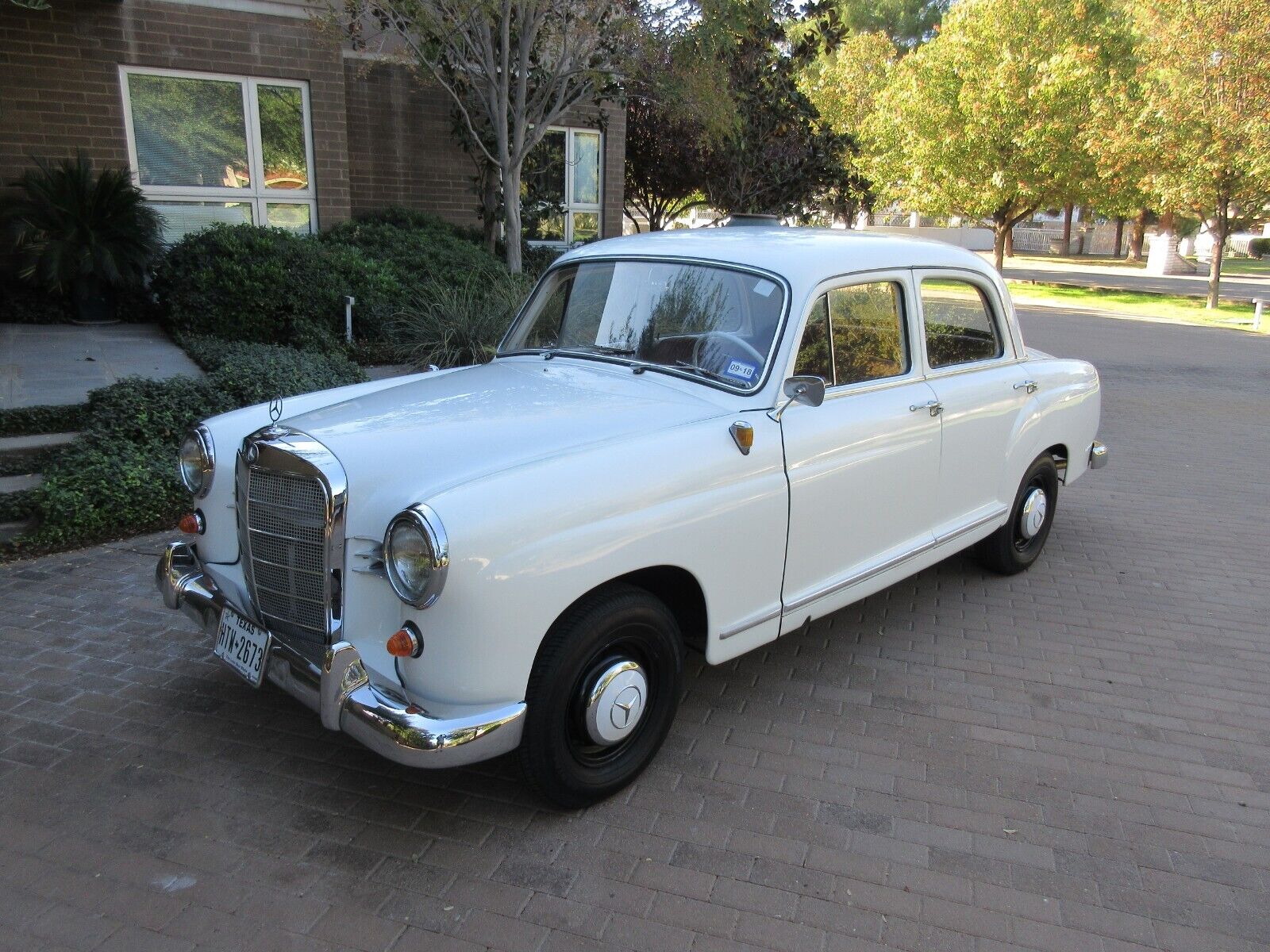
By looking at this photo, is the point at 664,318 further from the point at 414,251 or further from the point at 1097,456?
the point at 414,251

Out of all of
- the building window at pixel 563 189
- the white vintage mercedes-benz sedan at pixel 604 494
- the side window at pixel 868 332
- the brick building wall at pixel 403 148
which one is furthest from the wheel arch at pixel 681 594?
the building window at pixel 563 189

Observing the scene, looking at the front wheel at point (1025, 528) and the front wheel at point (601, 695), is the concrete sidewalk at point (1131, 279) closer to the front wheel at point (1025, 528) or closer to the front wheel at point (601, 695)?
the front wheel at point (1025, 528)

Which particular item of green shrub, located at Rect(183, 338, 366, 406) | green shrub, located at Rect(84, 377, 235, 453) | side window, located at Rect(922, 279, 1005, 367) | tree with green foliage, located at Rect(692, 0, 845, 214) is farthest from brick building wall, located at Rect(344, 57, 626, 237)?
side window, located at Rect(922, 279, 1005, 367)

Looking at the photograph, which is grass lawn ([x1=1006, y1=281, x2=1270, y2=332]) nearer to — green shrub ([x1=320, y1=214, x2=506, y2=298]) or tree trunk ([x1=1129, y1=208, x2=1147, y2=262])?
green shrub ([x1=320, y1=214, x2=506, y2=298])

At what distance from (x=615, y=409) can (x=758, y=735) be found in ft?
4.65

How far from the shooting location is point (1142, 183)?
21266 millimetres

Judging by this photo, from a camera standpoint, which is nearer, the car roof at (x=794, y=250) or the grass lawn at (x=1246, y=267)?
the car roof at (x=794, y=250)

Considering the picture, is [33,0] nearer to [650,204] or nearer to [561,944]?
[561,944]

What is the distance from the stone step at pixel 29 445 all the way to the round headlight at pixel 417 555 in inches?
170

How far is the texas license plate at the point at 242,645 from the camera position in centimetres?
298

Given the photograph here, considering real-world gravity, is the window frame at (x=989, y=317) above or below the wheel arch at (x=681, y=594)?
Answer: above

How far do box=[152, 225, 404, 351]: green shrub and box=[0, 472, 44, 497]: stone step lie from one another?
10.7 ft

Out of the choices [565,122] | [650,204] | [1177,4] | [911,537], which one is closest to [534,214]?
[565,122]

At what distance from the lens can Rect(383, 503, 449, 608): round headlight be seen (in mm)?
2527
